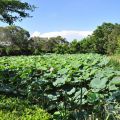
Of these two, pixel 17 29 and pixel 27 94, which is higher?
pixel 17 29

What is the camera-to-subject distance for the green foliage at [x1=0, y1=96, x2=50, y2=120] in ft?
22.0

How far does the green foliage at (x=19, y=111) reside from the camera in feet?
22.0

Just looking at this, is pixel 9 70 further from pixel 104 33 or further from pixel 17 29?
pixel 104 33

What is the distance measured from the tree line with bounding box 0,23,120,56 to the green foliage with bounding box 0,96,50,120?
43027mm

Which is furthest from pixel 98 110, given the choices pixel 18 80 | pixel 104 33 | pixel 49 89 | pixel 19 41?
Result: pixel 104 33

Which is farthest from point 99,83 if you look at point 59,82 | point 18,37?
point 18,37

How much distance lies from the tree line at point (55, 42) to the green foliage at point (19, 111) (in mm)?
43027

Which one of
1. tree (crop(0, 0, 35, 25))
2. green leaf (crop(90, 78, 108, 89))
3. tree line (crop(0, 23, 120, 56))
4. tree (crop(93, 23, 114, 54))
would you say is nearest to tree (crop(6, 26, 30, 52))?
tree line (crop(0, 23, 120, 56))

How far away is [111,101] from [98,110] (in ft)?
1.04

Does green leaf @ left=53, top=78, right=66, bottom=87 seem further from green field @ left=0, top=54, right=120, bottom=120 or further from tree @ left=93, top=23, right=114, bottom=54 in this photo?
tree @ left=93, top=23, right=114, bottom=54

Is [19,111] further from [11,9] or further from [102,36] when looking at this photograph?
[102,36]

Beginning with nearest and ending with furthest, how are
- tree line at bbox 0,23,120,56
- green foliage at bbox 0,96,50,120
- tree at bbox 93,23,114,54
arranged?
1. green foliage at bbox 0,96,50,120
2. tree line at bbox 0,23,120,56
3. tree at bbox 93,23,114,54

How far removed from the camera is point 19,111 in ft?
23.8

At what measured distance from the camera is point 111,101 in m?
6.11
